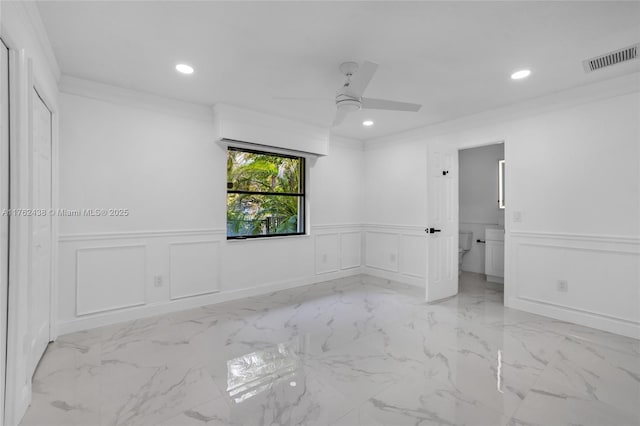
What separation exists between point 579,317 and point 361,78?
10.5ft

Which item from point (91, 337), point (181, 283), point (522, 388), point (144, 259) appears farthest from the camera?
point (181, 283)

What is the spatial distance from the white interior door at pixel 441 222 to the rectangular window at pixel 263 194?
74.9 inches

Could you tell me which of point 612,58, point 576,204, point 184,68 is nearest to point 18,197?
point 184,68

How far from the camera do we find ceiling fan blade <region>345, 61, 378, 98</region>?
7.04ft

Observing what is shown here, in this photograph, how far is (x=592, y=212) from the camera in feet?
9.89

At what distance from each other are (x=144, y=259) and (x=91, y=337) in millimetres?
827

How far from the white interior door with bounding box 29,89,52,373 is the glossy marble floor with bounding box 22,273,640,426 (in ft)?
0.74

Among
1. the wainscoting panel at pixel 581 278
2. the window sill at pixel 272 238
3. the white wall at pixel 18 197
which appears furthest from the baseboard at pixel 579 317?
the white wall at pixel 18 197

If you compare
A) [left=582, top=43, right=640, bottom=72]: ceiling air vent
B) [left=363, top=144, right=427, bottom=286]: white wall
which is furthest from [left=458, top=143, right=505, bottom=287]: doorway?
[left=582, top=43, right=640, bottom=72]: ceiling air vent

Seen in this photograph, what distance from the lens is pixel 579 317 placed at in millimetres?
3086

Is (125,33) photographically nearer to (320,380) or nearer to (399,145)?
(320,380)

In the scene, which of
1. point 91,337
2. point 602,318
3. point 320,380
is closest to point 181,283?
point 91,337

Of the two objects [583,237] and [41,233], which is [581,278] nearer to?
[583,237]

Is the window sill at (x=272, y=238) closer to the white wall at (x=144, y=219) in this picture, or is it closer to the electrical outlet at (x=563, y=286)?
the white wall at (x=144, y=219)
